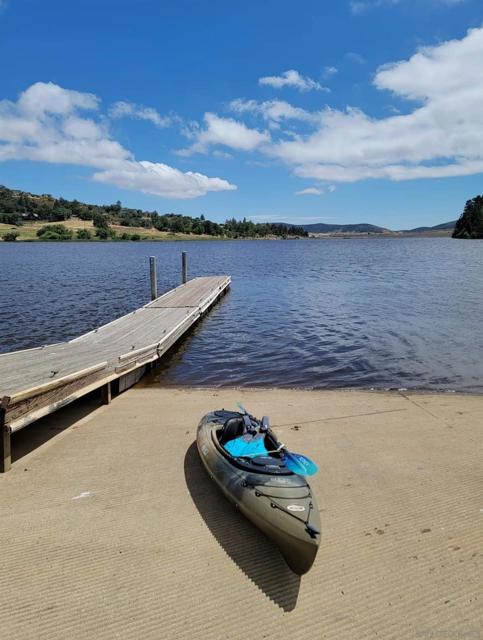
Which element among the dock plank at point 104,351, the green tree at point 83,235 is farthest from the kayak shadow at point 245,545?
the green tree at point 83,235

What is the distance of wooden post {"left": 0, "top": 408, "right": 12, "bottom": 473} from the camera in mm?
6176

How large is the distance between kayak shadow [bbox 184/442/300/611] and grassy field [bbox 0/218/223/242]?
14563 centimetres

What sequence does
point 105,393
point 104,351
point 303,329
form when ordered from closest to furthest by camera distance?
point 105,393 < point 104,351 < point 303,329

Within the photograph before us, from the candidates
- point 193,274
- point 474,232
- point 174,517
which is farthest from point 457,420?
point 474,232

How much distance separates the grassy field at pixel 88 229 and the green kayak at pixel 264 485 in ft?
477

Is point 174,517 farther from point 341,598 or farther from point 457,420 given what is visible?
point 457,420

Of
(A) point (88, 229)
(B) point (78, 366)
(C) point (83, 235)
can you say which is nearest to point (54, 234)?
(C) point (83, 235)

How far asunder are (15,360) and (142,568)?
633 cm

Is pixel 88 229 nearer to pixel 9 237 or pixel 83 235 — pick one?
pixel 83 235

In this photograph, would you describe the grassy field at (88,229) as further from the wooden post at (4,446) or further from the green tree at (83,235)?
the wooden post at (4,446)

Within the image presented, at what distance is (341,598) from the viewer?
4.18 m

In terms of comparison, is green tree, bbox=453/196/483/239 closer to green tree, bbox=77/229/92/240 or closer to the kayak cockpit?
green tree, bbox=77/229/92/240

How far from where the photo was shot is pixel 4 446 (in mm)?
6367

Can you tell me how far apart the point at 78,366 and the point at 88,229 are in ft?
542
